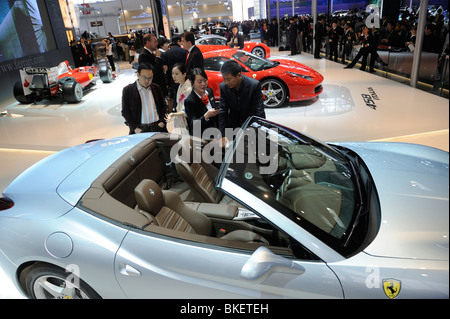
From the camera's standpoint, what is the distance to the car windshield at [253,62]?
6996 millimetres

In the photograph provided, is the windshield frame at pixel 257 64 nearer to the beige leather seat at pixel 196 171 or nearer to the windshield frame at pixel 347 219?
the beige leather seat at pixel 196 171

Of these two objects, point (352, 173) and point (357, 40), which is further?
point (357, 40)

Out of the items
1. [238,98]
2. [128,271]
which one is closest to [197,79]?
[238,98]

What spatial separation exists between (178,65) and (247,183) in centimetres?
286

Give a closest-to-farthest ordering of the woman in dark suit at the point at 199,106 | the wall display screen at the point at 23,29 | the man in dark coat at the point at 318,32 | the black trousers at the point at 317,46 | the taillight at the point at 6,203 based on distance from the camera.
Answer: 1. the taillight at the point at 6,203
2. the woman in dark suit at the point at 199,106
3. the wall display screen at the point at 23,29
4. the man in dark coat at the point at 318,32
5. the black trousers at the point at 317,46

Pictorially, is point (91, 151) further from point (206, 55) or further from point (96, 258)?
point (206, 55)

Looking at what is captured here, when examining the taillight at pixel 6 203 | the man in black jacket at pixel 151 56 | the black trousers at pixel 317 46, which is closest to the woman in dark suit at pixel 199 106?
the taillight at pixel 6 203

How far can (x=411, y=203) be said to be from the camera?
1.75 meters

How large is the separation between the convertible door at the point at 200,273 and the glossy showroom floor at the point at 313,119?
330cm

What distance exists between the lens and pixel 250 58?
24.1ft

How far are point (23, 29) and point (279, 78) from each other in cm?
876

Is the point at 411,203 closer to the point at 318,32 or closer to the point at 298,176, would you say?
the point at 298,176

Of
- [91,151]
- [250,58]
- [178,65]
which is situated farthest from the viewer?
[250,58]

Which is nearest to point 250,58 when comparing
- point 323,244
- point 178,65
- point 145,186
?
point 178,65
